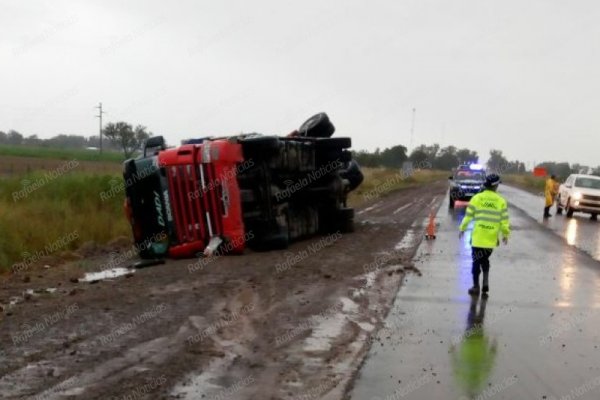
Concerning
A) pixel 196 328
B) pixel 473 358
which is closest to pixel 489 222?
pixel 473 358

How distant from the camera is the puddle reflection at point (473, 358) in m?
5.32

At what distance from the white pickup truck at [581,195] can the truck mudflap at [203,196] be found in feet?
58.6

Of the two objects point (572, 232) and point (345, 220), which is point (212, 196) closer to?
point (345, 220)

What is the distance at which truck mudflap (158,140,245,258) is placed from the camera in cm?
1212

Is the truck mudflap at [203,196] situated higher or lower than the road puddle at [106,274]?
higher

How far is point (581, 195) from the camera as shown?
25594 millimetres

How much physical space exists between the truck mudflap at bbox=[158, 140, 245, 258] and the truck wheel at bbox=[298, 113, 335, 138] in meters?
5.02

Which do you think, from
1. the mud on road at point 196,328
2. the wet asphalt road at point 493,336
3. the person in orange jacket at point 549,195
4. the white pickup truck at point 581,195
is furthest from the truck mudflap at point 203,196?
the white pickup truck at point 581,195

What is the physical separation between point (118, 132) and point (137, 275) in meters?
50.7

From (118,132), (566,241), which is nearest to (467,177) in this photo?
(566,241)

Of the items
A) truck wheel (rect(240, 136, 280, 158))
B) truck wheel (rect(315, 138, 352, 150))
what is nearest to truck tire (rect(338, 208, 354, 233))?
truck wheel (rect(315, 138, 352, 150))

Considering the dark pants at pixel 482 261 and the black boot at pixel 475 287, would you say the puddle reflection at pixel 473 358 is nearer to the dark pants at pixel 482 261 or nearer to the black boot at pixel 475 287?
the black boot at pixel 475 287

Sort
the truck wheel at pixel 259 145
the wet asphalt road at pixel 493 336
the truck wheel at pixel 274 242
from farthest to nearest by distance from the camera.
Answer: the truck wheel at pixel 274 242 → the truck wheel at pixel 259 145 → the wet asphalt road at pixel 493 336

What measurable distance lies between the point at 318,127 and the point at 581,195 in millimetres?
13705
